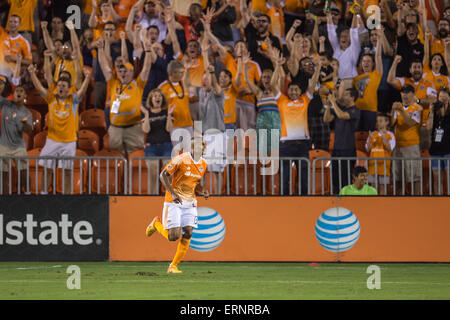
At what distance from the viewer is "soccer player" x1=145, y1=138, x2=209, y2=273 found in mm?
11291

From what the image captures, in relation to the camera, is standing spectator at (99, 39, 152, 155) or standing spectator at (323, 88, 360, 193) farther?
standing spectator at (99, 39, 152, 155)

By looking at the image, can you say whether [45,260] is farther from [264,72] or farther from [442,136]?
[442,136]

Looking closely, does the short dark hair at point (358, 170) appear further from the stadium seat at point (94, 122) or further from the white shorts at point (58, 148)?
the white shorts at point (58, 148)

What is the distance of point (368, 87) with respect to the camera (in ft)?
53.3

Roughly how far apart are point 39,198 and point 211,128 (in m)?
3.98

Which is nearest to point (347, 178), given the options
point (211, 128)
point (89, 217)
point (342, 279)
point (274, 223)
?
point (274, 223)

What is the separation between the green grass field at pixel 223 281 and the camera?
8.63 m

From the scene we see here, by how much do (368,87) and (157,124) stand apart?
5007 millimetres

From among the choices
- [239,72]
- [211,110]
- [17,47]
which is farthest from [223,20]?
[17,47]

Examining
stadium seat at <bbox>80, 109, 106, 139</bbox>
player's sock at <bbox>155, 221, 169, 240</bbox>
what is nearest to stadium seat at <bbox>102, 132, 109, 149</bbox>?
stadium seat at <bbox>80, 109, 106, 139</bbox>

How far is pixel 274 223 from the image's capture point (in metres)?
13.9

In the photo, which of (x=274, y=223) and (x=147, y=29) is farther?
(x=147, y=29)

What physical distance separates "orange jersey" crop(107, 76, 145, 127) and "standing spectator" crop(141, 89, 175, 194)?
21 cm

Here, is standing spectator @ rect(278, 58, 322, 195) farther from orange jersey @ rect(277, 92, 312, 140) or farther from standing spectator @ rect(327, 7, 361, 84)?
standing spectator @ rect(327, 7, 361, 84)
